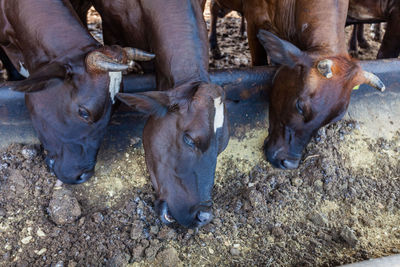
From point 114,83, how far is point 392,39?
342 cm

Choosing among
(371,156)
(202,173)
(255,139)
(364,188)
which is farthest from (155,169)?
(371,156)

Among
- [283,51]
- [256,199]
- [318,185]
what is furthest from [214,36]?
[256,199]

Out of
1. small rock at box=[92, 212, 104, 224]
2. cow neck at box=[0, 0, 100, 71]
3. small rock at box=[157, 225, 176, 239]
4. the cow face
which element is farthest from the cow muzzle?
cow neck at box=[0, 0, 100, 71]

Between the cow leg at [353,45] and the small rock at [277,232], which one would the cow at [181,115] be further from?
the cow leg at [353,45]

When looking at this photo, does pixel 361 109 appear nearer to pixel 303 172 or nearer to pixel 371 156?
pixel 371 156

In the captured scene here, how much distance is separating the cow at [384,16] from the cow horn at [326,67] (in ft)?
7.08

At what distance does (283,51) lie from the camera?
2910 mm

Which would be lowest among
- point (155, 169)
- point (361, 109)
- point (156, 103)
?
point (361, 109)

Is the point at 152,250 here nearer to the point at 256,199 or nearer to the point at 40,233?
the point at 40,233

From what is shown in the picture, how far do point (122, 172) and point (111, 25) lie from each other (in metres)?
1.26

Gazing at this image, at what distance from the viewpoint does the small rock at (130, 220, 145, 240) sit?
2680mm

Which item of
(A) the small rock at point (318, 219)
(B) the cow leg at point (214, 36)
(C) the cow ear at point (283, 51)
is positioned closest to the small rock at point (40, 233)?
(A) the small rock at point (318, 219)

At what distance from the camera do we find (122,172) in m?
3.09

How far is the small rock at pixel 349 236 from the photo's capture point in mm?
2809
